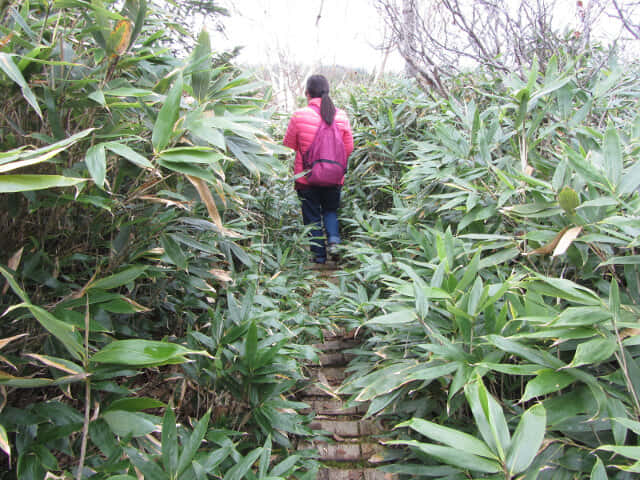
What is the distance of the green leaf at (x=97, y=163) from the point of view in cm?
89

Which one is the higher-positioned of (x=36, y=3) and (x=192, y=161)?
(x=36, y=3)

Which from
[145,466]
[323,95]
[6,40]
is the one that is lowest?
[145,466]

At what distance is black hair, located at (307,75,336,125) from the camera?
139 inches

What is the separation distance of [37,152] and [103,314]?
0.56m

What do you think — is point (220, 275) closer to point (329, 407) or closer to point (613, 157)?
point (329, 407)

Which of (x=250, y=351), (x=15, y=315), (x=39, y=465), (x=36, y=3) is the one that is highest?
(x=36, y=3)

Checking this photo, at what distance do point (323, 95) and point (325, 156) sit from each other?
0.62 metres

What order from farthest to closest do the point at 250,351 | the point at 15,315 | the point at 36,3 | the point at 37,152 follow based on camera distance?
the point at 250,351, the point at 36,3, the point at 15,315, the point at 37,152

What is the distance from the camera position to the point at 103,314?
1.13 meters

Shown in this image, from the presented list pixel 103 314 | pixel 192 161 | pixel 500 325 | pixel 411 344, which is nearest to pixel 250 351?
pixel 103 314

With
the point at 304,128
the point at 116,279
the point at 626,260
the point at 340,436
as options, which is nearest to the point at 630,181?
the point at 626,260

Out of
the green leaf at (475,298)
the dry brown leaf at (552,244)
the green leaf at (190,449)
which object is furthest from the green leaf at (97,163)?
the dry brown leaf at (552,244)

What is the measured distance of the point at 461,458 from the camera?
0.89m

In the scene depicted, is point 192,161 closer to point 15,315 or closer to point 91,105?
point 91,105
